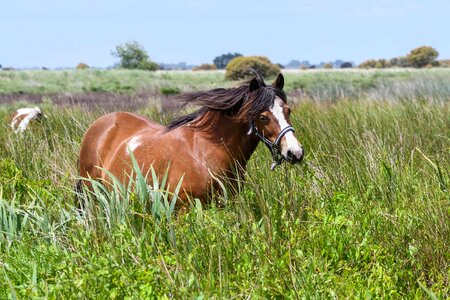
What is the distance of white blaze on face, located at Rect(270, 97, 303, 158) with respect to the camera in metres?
3.86

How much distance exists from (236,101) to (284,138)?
0.47 meters

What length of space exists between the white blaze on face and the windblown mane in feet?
0.14

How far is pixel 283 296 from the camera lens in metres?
2.95

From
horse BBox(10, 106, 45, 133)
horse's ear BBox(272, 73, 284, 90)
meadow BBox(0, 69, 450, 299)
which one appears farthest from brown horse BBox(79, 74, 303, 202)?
horse BBox(10, 106, 45, 133)

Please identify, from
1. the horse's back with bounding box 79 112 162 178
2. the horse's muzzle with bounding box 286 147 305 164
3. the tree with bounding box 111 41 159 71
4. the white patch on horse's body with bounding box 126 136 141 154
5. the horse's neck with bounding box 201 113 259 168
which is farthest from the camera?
the tree with bounding box 111 41 159 71

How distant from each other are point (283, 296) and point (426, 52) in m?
77.6

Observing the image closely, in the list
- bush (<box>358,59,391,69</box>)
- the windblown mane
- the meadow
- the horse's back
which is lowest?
bush (<box>358,59,391,69</box>)

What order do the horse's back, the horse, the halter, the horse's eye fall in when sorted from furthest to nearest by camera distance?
1. the horse
2. the horse's back
3. the horse's eye
4. the halter

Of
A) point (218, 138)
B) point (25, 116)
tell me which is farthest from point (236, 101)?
point (25, 116)

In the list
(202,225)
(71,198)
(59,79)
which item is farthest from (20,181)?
(59,79)

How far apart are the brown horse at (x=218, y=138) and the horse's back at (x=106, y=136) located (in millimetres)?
517

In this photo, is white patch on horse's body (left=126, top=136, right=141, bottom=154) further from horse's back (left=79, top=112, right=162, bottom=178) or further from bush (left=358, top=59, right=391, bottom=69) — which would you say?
bush (left=358, top=59, right=391, bottom=69)

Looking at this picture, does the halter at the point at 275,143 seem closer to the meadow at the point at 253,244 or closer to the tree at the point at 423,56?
the meadow at the point at 253,244

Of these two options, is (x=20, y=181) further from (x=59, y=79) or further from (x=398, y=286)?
(x=59, y=79)
